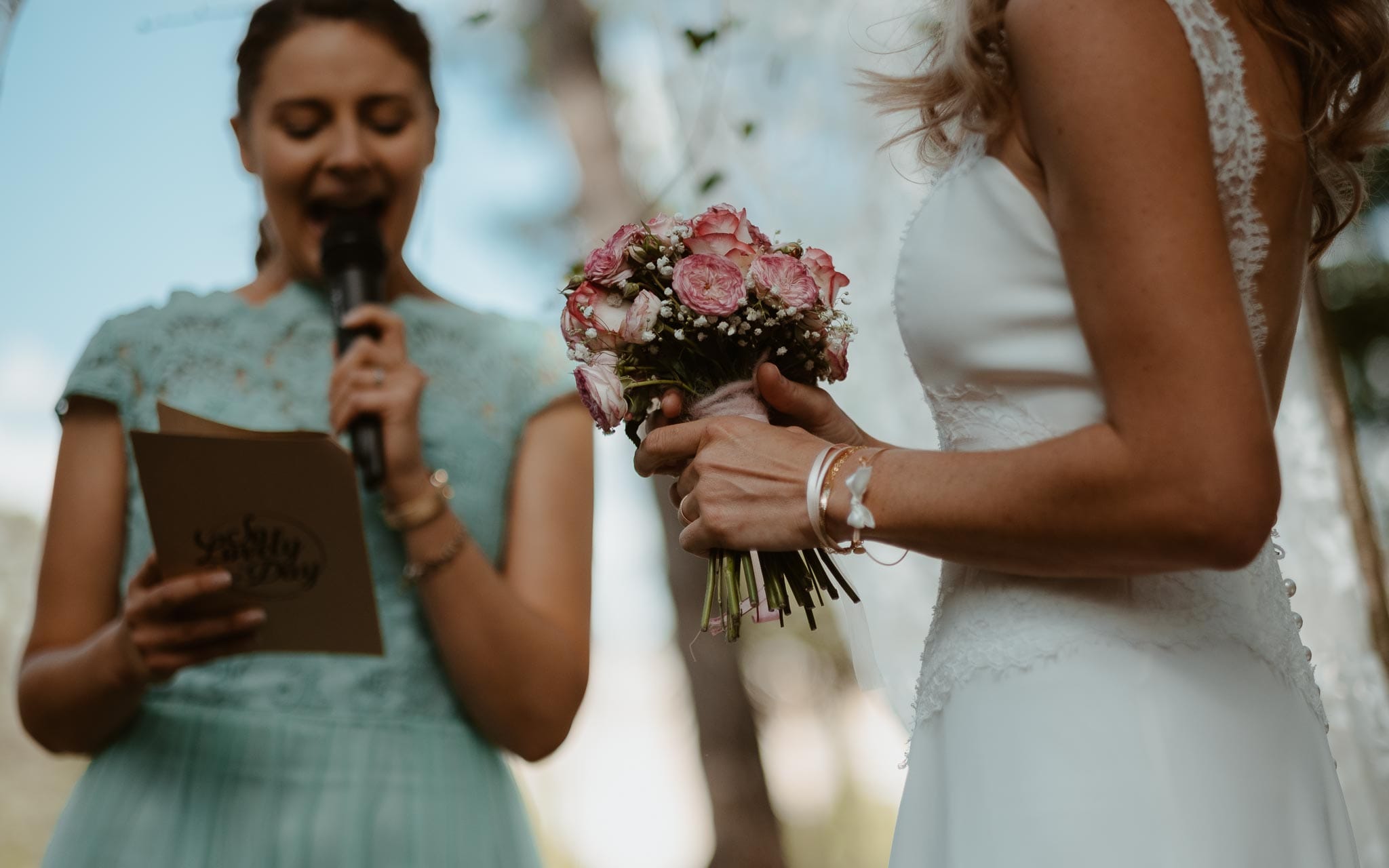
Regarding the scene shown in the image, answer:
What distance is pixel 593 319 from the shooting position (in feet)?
3.59

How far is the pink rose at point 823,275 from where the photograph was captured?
3.61ft

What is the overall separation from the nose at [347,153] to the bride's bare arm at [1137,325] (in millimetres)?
1267

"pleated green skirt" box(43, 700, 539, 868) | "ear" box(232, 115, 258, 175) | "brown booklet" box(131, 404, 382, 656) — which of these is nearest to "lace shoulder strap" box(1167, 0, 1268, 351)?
"brown booklet" box(131, 404, 382, 656)

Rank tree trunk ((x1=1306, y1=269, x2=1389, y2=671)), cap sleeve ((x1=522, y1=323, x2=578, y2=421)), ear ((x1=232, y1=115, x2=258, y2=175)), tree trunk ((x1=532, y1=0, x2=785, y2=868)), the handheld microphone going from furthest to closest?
tree trunk ((x1=1306, y1=269, x2=1389, y2=671)), tree trunk ((x1=532, y1=0, x2=785, y2=868)), ear ((x1=232, y1=115, x2=258, y2=175)), cap sleeve ((x1=522, y1=323, x2=578, y2=421)), the handheld microphone

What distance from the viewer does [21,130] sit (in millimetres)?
2400

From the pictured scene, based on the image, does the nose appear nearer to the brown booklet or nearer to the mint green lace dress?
the mint green lace dress

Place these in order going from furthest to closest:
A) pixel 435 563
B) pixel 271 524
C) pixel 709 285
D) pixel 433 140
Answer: pixel 433 140 → pixel 435 563 → pixel 271 524 → pixel 709 285

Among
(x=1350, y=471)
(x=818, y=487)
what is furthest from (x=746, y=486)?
(x=1350, y=471)

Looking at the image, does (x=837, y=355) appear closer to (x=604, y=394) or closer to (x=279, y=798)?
(x=604, y=394)

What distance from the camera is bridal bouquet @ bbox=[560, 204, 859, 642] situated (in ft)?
3.43

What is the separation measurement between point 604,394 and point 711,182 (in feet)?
5.82

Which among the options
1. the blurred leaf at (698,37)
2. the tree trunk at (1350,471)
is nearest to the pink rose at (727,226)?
the blurred leaf at (698,37)

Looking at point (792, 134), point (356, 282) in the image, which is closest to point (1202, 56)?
point (356, 282)

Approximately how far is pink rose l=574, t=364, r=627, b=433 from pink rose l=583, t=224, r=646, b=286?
0.09 meters
